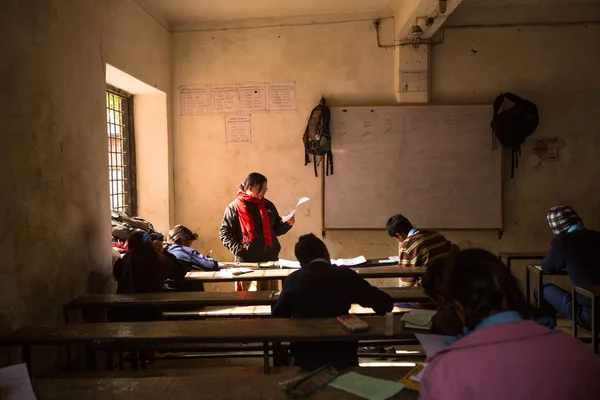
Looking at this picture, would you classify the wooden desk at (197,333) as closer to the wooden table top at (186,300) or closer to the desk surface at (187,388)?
the desk surface at (187,388)

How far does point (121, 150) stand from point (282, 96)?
176 centimetres

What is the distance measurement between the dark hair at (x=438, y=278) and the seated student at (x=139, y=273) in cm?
227

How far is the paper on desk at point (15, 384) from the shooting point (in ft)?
5.41

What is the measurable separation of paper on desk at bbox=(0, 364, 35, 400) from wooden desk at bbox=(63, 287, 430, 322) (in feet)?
4.51

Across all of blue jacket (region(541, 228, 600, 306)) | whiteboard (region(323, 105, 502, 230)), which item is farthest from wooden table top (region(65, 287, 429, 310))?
whiteboard (region(323, 105, 502, 230))

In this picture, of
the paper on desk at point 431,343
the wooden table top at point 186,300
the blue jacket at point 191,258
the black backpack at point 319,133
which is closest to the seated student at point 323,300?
the wooden table top at point 186,300

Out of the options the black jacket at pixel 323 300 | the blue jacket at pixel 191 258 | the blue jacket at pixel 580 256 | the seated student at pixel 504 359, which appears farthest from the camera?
the blue jacket at pixel 191 258

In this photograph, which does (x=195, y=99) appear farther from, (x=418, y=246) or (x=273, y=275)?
(x=418, y=246)

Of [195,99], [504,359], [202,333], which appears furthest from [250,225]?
[504,359]

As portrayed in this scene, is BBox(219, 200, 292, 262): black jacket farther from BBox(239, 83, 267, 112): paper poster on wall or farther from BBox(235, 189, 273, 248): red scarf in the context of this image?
BBox(239, 83, 267, 112): paper poster on wall

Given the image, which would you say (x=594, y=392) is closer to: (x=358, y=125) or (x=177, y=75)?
(x=358, y=125)

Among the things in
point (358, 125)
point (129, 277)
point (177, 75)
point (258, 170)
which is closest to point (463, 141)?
point (358, 125)

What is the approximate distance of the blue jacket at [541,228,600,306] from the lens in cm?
354

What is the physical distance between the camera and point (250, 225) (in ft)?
15.1
